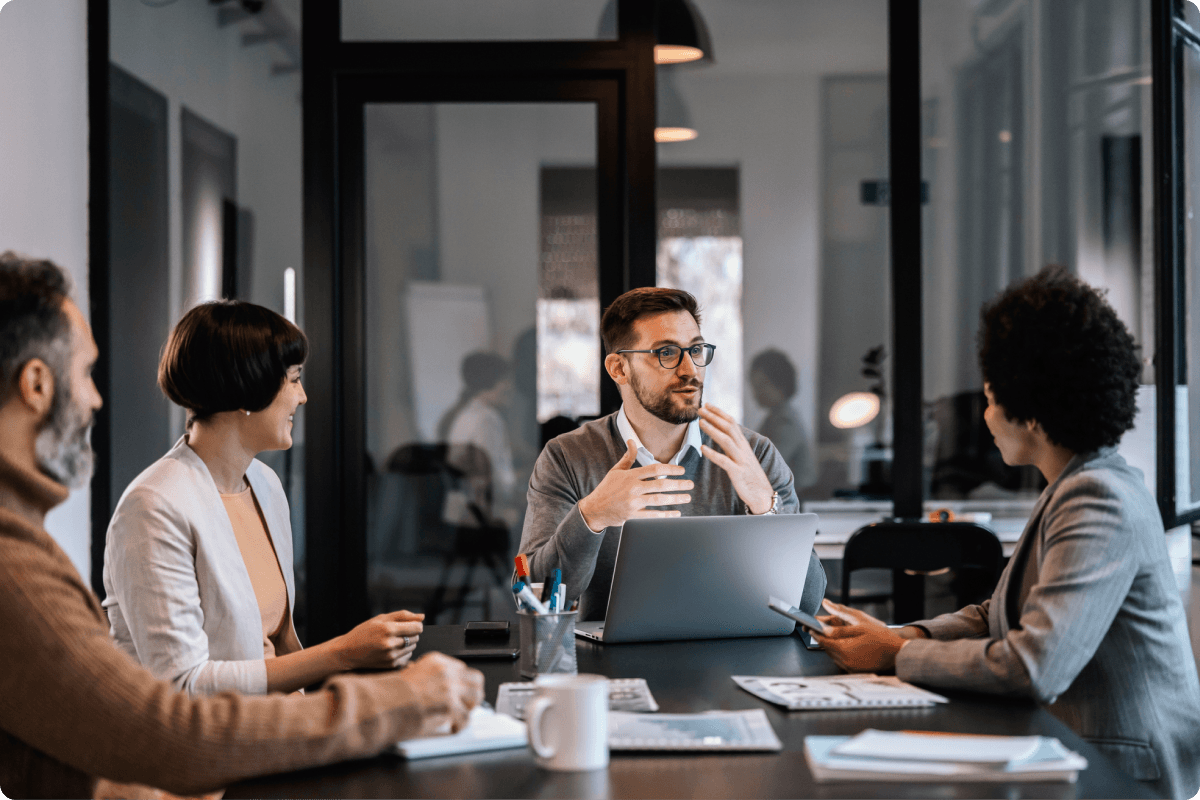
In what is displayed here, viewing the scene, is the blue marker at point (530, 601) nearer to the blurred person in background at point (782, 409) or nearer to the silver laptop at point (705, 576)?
the silver laptop at point (705, 576)

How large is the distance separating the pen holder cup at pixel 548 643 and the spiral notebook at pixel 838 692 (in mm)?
262

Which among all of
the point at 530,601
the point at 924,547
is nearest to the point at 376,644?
the point at 530,601

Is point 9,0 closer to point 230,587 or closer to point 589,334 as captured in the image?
point 589,334

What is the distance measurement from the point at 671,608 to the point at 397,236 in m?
2.17

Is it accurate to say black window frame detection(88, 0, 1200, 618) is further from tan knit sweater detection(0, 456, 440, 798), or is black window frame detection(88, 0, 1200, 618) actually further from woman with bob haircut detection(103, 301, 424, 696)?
tan knit sweater detection(0, 456, 440, 798)

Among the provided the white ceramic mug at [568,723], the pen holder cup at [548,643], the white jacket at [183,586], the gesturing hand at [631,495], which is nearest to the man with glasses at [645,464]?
the gesturing hand at [631,495]

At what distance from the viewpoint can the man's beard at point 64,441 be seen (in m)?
1.19

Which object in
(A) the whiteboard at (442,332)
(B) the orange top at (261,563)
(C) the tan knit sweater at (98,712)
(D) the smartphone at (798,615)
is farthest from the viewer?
(A) the whiteboard at (442,332)

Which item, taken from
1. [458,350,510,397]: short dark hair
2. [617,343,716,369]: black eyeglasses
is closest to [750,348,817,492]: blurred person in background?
[458,350,510,397]: short dark hair

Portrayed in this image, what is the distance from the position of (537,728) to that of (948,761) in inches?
17.9

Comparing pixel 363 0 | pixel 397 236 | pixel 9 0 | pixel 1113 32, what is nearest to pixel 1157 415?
pixel 1113 32

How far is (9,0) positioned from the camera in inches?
119

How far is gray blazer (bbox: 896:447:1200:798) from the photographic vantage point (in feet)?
4.66

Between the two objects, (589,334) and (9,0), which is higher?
(9,0)
